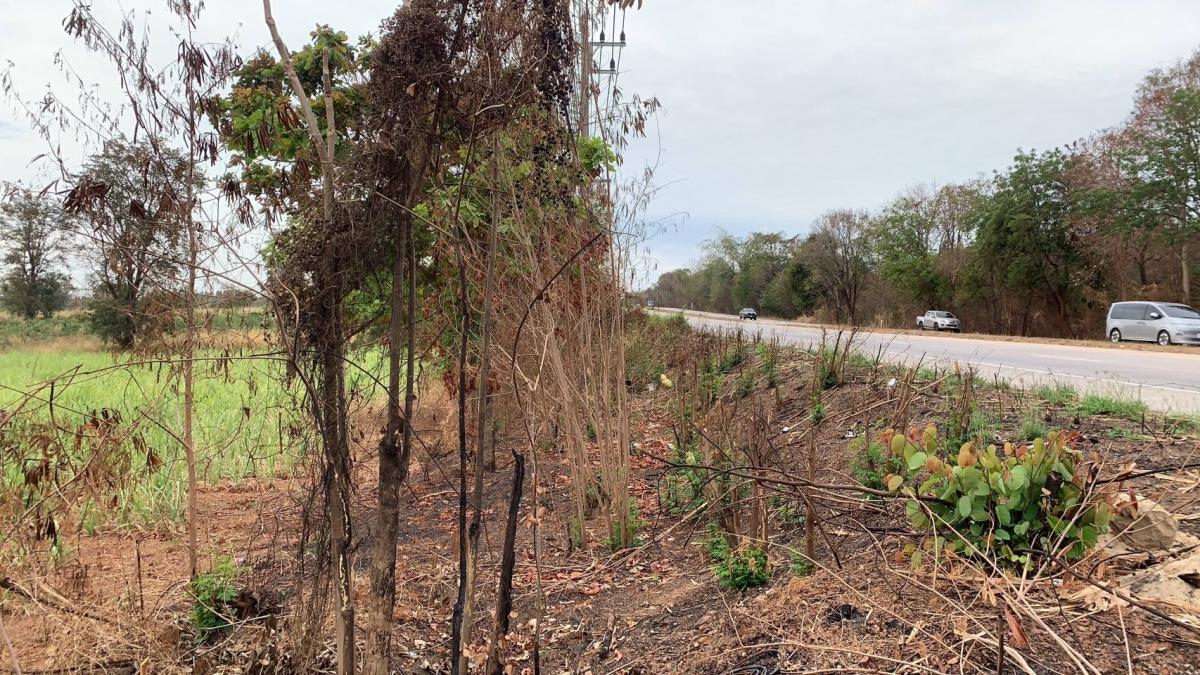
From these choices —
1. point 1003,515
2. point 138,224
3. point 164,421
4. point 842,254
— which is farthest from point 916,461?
→ point 842,254

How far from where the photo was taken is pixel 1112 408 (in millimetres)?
4852

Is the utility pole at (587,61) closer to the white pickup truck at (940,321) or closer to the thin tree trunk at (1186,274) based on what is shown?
the thin tree trunk at (1186,274)

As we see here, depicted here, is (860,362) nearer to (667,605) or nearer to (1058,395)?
(1058,395)

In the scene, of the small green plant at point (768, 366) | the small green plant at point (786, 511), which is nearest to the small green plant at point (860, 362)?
the small green plant at point (768, 366)

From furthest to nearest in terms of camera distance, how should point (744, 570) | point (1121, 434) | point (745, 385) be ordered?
1. point (745, 385)
2. point (1121, 434)
3. point (744, 570)

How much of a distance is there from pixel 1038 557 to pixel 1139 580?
307 millimetres

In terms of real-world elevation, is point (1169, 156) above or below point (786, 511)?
above

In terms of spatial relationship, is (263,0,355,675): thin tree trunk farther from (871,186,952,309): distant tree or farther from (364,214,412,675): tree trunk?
(871,186,952,309): distant tree

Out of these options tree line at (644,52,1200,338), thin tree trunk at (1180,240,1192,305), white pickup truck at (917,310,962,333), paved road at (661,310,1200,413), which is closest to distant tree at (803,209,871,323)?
tree line at (644,52,1200,338)

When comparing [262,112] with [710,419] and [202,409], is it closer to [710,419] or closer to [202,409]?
[710,419]

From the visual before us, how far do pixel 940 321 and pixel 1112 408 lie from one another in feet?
90.9

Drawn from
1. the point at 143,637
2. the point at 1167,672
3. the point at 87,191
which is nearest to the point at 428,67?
the point at 87,191

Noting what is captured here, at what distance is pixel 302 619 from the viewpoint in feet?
9.39

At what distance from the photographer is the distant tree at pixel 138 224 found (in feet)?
10.7
